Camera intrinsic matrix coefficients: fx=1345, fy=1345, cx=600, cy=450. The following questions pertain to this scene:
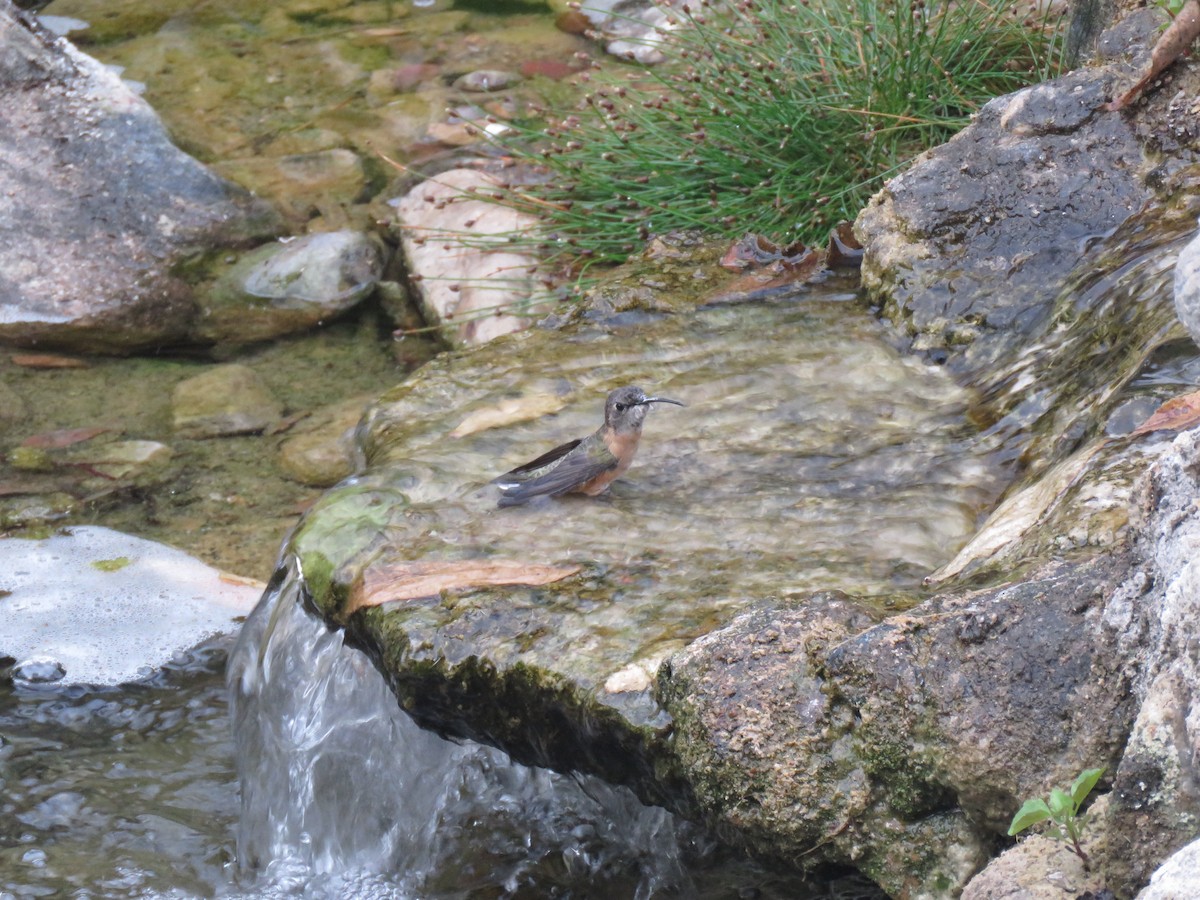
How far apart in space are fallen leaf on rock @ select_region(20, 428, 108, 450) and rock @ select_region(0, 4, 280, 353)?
0.63m

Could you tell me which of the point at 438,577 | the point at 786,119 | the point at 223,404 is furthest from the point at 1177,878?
the point at 223,404

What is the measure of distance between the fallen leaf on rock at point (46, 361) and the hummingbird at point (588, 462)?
328 centimetres

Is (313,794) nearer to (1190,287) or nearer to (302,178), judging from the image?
(1190,287)

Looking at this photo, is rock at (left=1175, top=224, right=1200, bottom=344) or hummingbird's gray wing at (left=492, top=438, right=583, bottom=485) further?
hummingbird's gray wing at (left=492, top=438, right=583, bottom=485)

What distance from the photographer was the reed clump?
5.05m

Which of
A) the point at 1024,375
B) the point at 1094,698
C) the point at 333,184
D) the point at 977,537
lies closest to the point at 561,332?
the point at 1024,375

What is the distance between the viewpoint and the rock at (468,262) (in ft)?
18.2

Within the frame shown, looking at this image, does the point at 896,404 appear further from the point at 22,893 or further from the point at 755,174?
the point at 22,893

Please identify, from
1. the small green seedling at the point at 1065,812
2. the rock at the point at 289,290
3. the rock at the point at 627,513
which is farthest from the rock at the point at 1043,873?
the rock at the point at 289,290

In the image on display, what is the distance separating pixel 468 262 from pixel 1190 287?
4.44 meters

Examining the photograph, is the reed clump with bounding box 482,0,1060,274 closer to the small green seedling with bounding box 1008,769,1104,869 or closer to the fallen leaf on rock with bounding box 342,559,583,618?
the fallen leaf on rock with bounding box 342,559,583,618

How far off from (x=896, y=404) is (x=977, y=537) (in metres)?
0.89

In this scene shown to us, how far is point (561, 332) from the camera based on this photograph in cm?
418

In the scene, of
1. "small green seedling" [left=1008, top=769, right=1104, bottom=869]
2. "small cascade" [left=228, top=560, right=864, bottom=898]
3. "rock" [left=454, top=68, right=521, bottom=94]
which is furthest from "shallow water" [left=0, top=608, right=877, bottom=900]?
"rock" [left=454, top=68, right=521, bottom=94]
